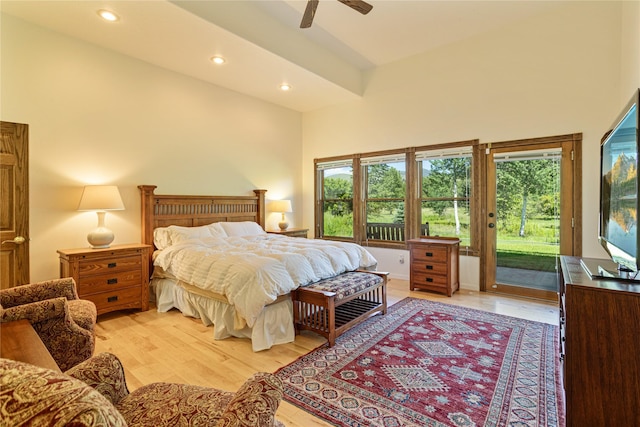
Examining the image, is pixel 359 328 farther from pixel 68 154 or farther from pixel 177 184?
pixel 68 154

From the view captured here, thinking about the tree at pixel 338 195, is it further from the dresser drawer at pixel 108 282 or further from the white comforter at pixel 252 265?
the dresser drawer at pixel 108 282

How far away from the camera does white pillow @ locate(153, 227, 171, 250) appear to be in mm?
3854

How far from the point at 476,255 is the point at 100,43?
5.53 m

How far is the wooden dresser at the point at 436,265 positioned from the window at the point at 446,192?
278mm

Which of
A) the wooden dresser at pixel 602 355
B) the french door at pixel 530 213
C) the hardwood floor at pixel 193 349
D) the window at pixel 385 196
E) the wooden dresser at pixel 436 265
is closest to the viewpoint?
the wooden dresser at pixel 602 355

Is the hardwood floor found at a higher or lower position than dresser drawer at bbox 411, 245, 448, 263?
lower

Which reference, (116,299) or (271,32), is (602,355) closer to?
(116,299)

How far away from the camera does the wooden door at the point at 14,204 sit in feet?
9.81

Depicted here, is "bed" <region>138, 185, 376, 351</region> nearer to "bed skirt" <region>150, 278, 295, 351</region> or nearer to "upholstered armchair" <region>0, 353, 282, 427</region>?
"bed skirt" <region>150, 278, 295, 351</region>

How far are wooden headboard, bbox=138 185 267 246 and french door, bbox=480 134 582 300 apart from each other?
3.65 meters

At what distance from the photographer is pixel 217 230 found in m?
4.40

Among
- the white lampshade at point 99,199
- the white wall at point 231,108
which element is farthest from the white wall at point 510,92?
the white lampshade at point 99,199

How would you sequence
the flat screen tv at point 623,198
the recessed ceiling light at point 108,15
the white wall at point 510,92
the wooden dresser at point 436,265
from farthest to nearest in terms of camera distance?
1. the wooden dresser at point 436,265
2. the white wall at point 510,92
3. the recessed ceiling light at point 108,15
4. the flat screen tv at point 623,198

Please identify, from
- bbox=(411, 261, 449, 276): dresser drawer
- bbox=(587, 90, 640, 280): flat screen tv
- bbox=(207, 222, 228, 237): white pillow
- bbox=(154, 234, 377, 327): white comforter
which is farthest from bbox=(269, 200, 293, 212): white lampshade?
bbox=(587, 90, 640, 280): flat screen tv
